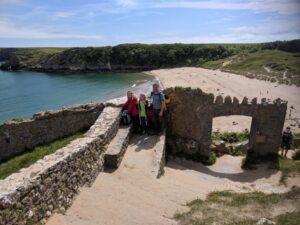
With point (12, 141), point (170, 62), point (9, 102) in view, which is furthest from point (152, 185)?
point (170, 62)

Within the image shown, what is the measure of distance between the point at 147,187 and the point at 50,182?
13.3ft

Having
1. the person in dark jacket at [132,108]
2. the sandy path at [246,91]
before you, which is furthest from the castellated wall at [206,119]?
the sandy path at [246,91]

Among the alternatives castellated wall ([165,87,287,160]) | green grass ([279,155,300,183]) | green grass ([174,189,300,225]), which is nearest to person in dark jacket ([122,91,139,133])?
castellated wall ([165,87,287,160])

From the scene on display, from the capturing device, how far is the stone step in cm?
1347

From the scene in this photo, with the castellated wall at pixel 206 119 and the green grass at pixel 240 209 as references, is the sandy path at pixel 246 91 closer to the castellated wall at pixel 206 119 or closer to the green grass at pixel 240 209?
the castellated wall at pixel 206 119

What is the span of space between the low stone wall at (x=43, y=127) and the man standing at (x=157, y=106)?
Answer: 3.29m

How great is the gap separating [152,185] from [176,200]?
117 cm

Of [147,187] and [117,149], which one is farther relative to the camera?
[117,149]

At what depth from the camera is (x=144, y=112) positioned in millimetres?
17141

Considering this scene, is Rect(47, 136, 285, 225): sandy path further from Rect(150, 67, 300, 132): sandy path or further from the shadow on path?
Rect(150, 67, 300, 132): sandy path

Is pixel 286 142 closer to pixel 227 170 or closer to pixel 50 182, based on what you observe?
pixel 227 170

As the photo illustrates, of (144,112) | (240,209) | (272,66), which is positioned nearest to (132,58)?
(272,66)

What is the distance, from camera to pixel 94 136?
13.1 meters

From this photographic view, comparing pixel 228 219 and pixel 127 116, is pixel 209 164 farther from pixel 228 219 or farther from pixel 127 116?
pixel 228 219
